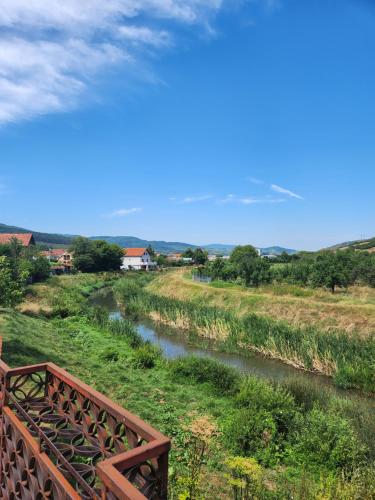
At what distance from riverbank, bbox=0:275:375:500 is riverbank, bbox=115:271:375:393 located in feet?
12.8

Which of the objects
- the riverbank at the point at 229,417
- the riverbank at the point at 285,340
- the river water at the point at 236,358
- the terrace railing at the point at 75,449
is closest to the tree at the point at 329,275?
the riverbank at the point at 285,340

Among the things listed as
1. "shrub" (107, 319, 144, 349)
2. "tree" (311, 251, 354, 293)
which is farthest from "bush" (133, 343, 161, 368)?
"tree" (311, 251, 354, 293)

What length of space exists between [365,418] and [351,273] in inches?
1172

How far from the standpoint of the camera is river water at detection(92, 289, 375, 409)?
12969 mm

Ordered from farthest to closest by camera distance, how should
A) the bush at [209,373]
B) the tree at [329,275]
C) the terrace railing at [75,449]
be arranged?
the tree at [329,275], the bush at [209,373], the terrace railing at [75,449]

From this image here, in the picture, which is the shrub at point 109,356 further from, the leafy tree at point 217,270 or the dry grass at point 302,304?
the leafy tree at point 217,270

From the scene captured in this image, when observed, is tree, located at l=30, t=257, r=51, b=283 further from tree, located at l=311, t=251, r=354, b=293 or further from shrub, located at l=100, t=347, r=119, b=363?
tree, located at l=311, t=251, r=354, b=293

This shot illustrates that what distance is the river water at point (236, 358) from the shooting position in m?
13.0

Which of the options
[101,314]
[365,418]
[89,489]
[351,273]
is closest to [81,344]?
[101,314]

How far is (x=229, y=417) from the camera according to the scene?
8672 millimetres

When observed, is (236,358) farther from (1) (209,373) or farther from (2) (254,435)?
(2) (254,435)

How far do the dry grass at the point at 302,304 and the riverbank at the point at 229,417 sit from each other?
10977 mm

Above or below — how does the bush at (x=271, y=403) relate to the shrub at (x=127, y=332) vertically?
above

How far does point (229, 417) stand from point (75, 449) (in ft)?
20.5
